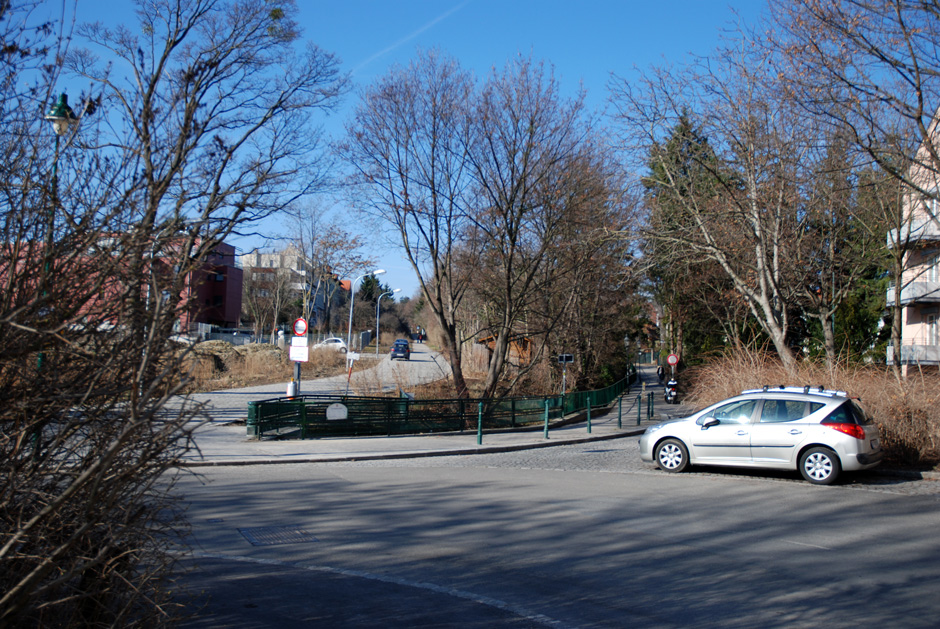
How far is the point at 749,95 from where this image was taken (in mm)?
18469

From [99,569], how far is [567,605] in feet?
12.5

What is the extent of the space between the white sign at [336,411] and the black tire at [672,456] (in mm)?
8956

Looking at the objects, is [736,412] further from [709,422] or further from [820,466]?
[820,466]

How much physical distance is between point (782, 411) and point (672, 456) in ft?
7.32

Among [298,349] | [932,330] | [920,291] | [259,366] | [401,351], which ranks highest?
[920,291]

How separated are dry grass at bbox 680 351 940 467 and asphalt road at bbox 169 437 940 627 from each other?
1.32m

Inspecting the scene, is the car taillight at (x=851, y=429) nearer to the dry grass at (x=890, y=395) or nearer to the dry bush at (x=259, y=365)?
the dry grass at (x=890, y=395)

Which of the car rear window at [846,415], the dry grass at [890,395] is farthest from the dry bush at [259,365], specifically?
the car rear window at [846,415]

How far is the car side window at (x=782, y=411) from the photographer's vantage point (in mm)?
12344

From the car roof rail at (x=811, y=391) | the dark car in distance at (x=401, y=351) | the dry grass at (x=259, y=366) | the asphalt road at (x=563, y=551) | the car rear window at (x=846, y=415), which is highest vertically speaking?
the dark car in distance at (x=401, y=351)

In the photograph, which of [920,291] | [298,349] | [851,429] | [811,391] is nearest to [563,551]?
[851,429]

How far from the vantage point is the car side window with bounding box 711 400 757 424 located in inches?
508

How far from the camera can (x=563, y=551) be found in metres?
7.77

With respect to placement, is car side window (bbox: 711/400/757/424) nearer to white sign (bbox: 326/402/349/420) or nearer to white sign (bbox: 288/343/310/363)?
white sign (bbox: 326/402/349/420)
